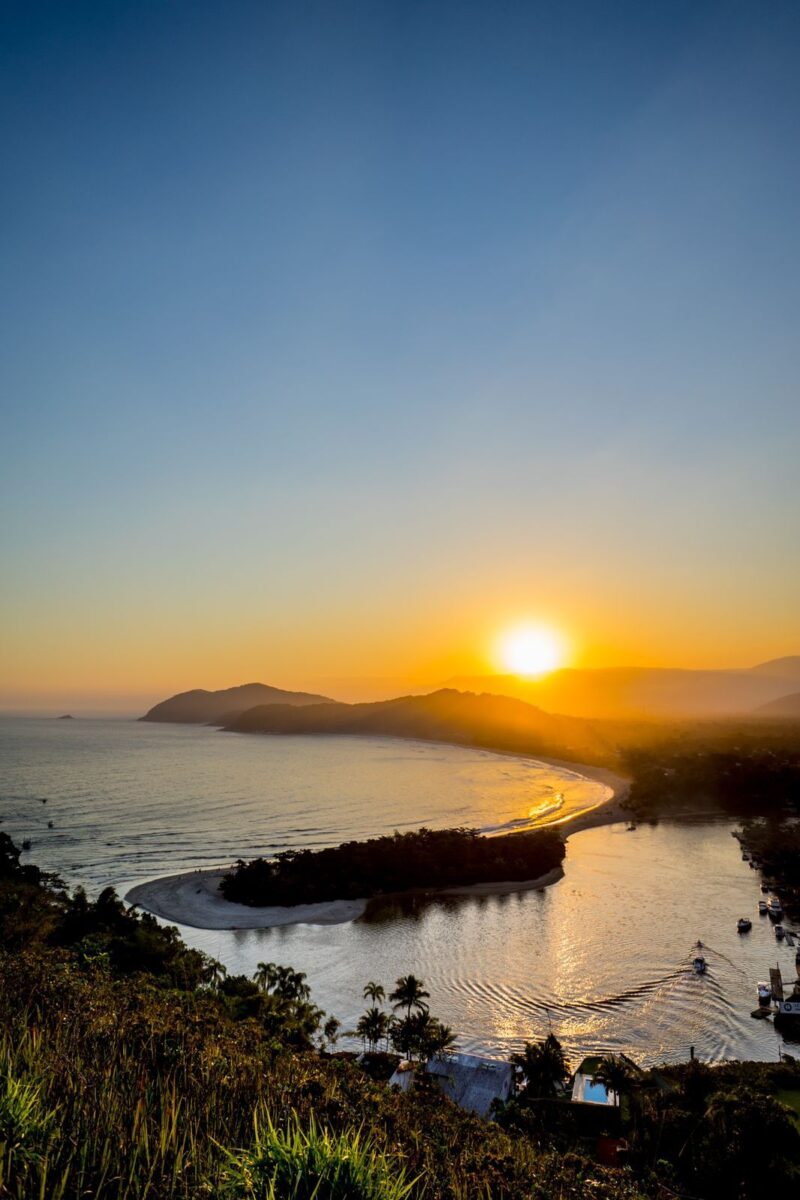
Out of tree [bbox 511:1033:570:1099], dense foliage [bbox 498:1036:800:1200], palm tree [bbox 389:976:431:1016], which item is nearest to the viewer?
dense foliage [bbox 498:1036:800:1200]

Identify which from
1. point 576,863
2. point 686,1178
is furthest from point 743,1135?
point 576,863

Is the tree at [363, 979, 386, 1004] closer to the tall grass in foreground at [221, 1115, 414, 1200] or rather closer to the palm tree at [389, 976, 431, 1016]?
the palm tree at [389, 976, 431, 1016]

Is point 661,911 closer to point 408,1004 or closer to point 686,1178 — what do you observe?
point 408,1004

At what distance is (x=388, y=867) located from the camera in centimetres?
6469

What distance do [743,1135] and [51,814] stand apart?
9163 cm

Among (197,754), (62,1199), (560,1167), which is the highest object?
(62,1199)

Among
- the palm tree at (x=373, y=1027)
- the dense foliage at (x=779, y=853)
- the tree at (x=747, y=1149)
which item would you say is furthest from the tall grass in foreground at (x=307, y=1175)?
the dense foliage at (x=779, y=853)

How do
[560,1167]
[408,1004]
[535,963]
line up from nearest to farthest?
[560,1167]
[408,1004]
[535,963]

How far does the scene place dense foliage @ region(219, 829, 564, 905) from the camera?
5869 cm

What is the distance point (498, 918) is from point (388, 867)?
14.0 meters

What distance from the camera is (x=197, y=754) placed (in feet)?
612

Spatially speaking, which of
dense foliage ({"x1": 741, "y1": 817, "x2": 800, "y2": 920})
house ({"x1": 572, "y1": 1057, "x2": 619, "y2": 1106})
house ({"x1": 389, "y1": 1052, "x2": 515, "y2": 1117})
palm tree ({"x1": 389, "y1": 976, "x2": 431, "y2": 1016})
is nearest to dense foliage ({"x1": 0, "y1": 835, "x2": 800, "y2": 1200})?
house ({"x1": 572, "y1": 1057, "x2": 619, "y2": 1106})

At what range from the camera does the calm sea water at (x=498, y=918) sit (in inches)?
1444

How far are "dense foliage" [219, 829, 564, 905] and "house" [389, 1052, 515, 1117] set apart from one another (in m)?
30.6
